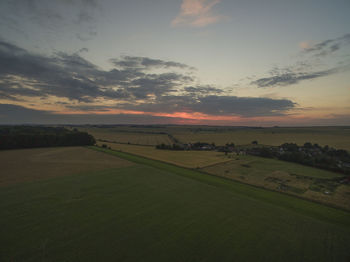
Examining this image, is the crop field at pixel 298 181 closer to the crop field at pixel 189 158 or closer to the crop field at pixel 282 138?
the crop field at pixel 189 158

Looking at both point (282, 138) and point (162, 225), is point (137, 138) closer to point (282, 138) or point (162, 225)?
point (162, 225)

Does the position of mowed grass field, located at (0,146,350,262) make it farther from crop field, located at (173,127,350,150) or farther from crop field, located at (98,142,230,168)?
crop field, located at (173,127,350,150)

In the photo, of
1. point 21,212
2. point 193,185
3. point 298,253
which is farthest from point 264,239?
point 21,212

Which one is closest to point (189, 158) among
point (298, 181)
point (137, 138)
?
point (298, 181)

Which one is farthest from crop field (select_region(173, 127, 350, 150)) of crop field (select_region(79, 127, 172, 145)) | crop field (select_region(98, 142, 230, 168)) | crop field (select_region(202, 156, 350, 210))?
crop field (select_region(202, 156, 350, 210))

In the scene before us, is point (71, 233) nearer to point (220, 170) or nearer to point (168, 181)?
point (168, 181)

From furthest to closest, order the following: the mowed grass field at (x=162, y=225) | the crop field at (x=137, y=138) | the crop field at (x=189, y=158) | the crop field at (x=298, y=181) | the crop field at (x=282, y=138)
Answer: the crop field at (x=137, y=138), the crop field at (x=282, y=138), the crop field at (x=189, y=158), the crop field at (x=298, y=181), the mowed grass field at (x=162, y=225)

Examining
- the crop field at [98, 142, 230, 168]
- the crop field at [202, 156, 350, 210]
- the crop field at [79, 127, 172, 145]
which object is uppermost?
the crop field at [79, 127, 172, 145]

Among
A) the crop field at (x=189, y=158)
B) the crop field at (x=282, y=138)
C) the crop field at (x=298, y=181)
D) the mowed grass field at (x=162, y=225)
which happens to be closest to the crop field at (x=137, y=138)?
the crop field at (x=282, y=138)
